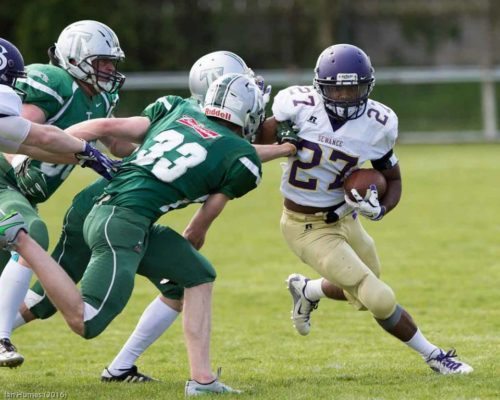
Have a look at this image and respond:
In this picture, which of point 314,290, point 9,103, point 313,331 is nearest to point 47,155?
point 9,103

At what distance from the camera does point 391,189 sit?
559 cm

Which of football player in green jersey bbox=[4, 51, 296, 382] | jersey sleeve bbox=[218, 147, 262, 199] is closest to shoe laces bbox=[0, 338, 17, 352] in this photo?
football player in green jersey bbox=[4, 51, 296, 382]

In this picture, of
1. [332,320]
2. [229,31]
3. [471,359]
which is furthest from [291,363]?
[229,31]

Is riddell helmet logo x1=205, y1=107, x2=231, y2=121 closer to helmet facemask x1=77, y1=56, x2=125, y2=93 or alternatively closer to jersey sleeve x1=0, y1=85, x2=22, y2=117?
jersey sleeve x1=0, y1=85, x2=22, y2=117

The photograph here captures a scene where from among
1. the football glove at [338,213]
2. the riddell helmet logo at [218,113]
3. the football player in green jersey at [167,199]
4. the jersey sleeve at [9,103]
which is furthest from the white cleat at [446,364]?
the jersey sleeve at [9,103]

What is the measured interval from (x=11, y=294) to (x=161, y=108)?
3.88ft

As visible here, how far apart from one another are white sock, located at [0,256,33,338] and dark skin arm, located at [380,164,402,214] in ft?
5.96

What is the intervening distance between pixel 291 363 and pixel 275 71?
2247 centimetres

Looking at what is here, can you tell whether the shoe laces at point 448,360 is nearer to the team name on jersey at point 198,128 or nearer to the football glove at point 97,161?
the team name on jersey at point 198,128

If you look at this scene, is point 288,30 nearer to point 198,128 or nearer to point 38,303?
point 38,303

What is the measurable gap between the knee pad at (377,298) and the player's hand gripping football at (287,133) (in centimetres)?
78

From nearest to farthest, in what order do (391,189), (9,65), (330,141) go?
(9,65), (330,141), (391,189)

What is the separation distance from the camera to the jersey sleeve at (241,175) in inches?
186

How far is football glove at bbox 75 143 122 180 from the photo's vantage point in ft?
15.9
